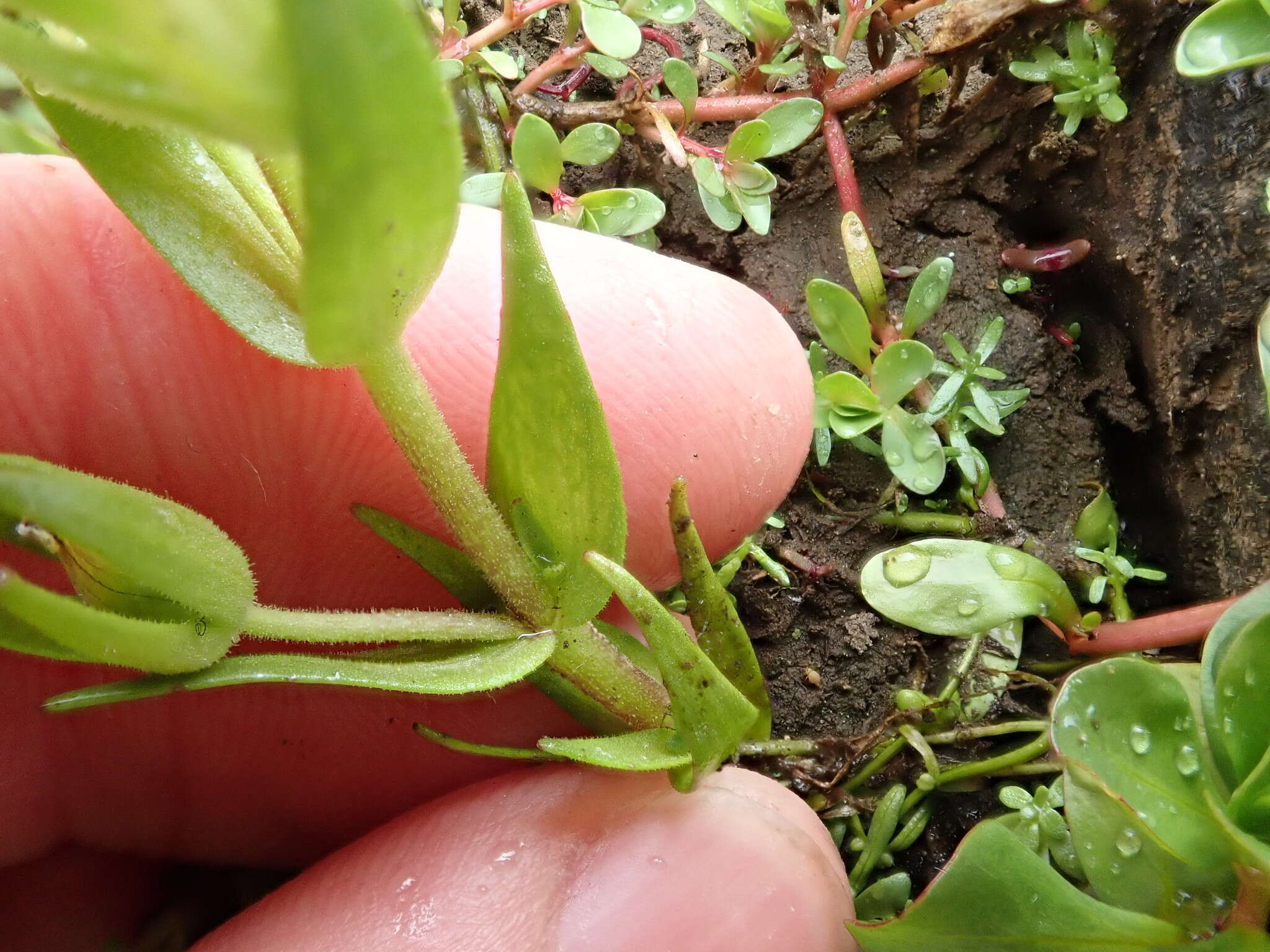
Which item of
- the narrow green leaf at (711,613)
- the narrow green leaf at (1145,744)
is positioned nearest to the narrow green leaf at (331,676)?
the narrow green leaf at (711,613)

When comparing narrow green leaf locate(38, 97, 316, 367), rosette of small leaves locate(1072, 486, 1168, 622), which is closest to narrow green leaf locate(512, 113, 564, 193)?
narrow green leaf locate(38, 97, 316, 367)

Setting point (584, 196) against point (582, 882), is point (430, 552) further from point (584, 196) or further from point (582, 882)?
point (584, 196)

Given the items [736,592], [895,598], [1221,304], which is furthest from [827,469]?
[1221,304]

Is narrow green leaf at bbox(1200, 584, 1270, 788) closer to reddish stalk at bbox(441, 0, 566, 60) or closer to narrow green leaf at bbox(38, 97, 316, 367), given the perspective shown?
narrow green leaf at bbox(38, 97, 316, 367)

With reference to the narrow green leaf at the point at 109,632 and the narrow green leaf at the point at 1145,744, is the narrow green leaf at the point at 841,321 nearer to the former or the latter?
the narrow green leaf at the point at 1145,744

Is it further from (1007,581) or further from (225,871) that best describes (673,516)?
(225,871)

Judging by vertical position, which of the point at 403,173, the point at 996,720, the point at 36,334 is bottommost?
the point at 996,720

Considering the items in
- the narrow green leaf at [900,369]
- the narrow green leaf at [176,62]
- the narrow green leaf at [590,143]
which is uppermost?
the narrow green leaf at [176,62]
